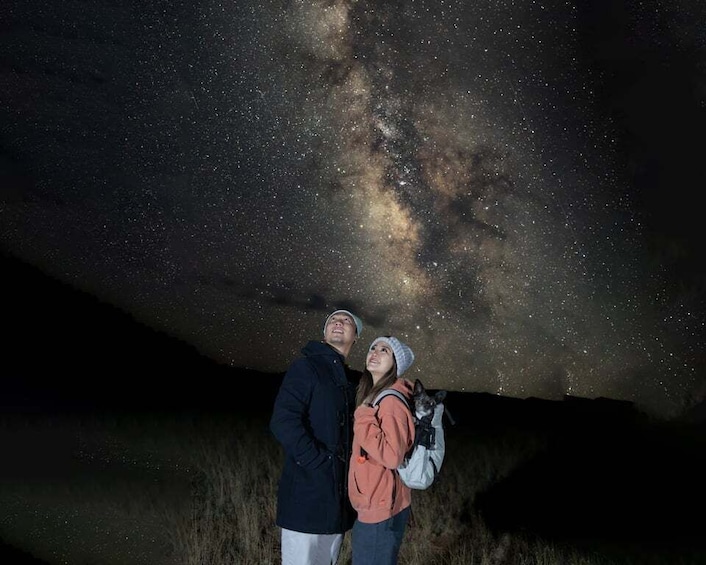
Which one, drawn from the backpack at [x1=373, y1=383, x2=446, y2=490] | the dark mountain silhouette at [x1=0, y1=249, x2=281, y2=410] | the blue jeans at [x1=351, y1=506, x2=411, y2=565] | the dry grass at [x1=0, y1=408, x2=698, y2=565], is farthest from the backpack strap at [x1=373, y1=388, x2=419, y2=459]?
the dark mountain silhouette at [x1=0, y1=249, x2=281, y2=410]

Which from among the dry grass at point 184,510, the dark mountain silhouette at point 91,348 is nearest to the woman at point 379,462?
the dry grass at point 184,510

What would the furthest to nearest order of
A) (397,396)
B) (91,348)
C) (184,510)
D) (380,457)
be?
1. (91,348)
2. (184,510)
3. (397,396)
4. (380,457)

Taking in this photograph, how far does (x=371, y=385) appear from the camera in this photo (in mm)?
3318

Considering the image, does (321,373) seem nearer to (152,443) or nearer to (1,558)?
(1,558)

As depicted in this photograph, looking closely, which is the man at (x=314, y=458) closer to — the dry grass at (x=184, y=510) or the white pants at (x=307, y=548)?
the white pants at (x=307, y=548)

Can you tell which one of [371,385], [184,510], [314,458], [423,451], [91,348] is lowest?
[314,458]

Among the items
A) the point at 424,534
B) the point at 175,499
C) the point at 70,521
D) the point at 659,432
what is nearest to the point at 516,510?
the point at 424,534

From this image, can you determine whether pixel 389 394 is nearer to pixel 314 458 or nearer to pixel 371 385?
pixel 371 385

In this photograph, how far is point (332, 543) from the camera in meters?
3.25

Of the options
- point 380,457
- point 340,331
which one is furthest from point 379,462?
point 340,331

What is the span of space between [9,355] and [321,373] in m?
39.0

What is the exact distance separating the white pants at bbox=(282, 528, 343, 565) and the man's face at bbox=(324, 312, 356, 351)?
0.91m

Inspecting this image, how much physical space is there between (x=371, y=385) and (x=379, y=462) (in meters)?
0.41

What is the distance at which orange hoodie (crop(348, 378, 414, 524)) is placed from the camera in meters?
2.97
